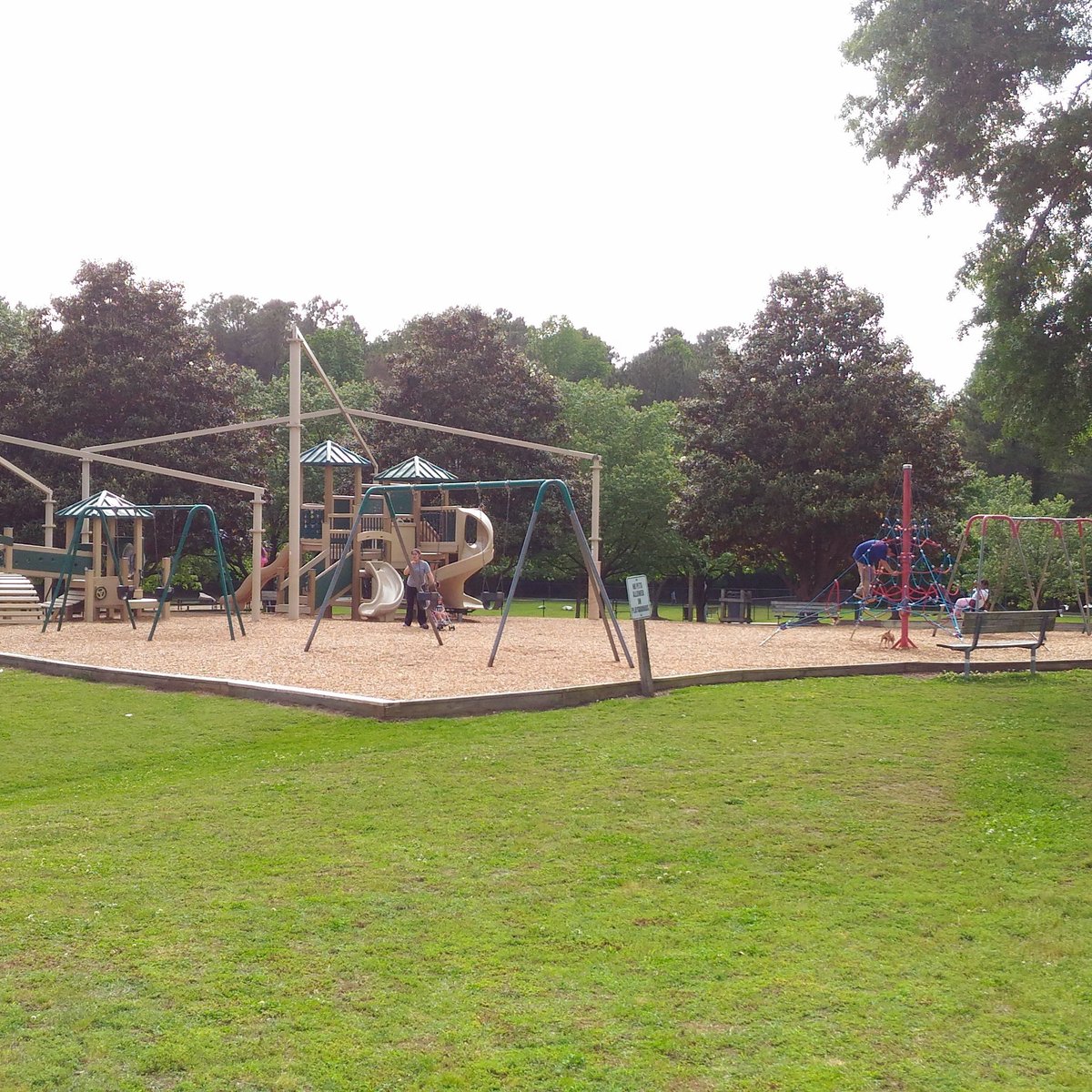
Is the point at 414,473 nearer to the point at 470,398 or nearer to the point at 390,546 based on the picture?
the point at 390,546

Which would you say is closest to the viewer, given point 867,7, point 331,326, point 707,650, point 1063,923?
point 1063,923

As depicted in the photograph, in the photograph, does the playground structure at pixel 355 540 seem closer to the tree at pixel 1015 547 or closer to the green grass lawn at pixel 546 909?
the tree at pixel 1015 547

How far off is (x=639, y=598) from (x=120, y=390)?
26.5 metres

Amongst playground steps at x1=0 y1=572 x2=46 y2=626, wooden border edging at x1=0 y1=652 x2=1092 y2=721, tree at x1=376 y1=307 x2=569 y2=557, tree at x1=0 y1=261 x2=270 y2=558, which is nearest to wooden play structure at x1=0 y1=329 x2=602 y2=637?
playground steps at x1=0 y1=572 x2=46 y2=626

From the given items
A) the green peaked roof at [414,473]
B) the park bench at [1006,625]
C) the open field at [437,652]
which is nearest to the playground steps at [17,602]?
the open field at [437,652]

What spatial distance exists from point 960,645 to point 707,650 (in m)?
3.74

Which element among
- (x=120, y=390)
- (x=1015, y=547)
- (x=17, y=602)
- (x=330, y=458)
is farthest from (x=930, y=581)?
(x=120, y=390)

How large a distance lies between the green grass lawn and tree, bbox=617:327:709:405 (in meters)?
65.4

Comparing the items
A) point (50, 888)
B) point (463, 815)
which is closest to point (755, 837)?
point (463, 815)

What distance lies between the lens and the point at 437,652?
17750 mm

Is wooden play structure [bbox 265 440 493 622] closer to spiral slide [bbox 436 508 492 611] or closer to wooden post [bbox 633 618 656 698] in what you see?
spiral slide [bbox 436 508 492 611]

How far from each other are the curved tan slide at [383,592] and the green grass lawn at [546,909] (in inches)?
642

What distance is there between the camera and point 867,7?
15469 mm

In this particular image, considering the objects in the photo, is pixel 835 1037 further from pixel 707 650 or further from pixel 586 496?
pixel 586 496
